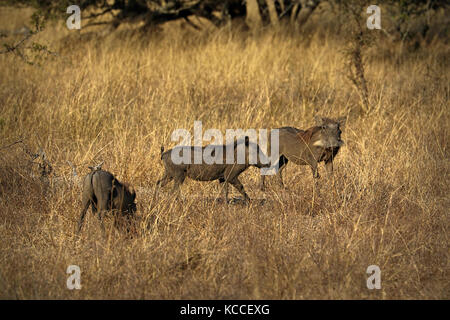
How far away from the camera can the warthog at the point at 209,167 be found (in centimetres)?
429

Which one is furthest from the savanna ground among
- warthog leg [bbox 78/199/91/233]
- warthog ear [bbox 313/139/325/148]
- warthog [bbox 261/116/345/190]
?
warthog ear [bbox 313/139/325/148]

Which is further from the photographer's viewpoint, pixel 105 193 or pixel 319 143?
pixel 319 143

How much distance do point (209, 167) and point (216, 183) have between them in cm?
64

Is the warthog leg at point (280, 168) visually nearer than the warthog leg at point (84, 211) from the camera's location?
No

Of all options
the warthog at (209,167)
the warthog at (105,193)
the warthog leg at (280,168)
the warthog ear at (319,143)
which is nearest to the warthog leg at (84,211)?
the warthog at (105,193)

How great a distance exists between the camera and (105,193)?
136 inches

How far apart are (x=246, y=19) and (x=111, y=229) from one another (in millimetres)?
8388

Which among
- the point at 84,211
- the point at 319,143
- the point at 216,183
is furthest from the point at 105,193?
the point at 319,143

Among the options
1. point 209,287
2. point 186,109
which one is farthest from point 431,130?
point 209,287

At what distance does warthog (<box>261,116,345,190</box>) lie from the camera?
15.7 ft

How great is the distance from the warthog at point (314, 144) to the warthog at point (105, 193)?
5.51ft

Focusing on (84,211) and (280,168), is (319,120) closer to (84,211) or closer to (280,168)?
(280,168)

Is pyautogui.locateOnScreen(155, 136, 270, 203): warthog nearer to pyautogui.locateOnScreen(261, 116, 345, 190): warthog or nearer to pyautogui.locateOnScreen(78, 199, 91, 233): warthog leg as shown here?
pyautogui.locateOnScreen(261, 116, 345, 190): warthog

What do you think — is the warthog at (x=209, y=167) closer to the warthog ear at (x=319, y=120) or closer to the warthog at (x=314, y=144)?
the warthog at (x=314, y=144)
